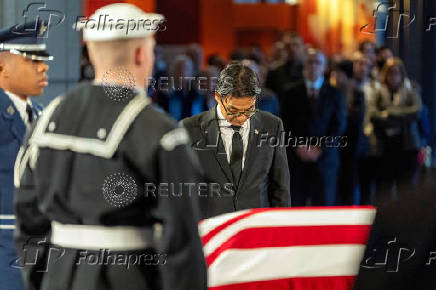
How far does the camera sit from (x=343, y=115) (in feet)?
26.2

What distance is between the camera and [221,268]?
4.52 metres

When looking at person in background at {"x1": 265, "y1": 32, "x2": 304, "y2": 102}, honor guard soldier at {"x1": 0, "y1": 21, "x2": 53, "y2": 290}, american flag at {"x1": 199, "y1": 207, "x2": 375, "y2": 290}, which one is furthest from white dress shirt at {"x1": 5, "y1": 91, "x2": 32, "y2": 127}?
person in background at {"x1": 265, "y1": 32, "x2": 304, "y2": 102}

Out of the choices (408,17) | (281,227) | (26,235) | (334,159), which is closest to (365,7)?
(408,17)

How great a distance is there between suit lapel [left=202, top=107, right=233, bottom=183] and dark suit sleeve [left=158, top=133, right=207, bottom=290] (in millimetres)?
1859

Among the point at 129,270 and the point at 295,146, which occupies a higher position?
the point at 129,270

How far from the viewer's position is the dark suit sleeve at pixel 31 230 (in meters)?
3.17

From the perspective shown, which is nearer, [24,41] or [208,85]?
[24,41]

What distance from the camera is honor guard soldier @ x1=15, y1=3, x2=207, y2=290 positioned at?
9.65ft

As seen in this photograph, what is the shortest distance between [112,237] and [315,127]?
4972mm

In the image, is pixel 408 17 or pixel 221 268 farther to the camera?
pixel 408 17

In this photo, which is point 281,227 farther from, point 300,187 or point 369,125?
point 369,125

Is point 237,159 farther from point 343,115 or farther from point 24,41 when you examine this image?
point 343,115

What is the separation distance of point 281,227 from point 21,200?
166 centimetres

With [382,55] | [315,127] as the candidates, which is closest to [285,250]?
[315,127]
